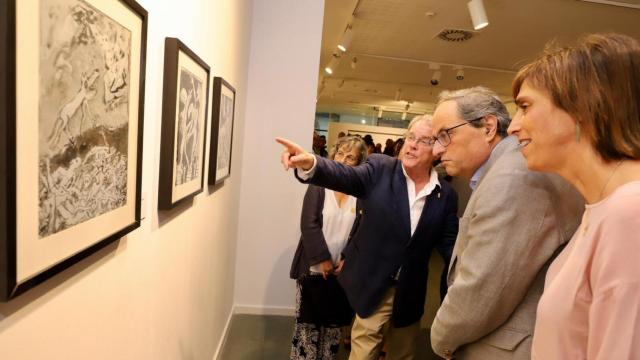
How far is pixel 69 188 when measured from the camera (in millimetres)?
689

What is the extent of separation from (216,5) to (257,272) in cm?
220

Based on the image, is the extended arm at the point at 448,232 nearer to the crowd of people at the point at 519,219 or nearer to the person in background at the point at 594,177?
the crowd of people at the point at 519,219

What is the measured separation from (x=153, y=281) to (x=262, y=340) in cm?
191

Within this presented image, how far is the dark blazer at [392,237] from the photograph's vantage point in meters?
1.80

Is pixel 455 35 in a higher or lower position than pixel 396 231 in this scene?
higher

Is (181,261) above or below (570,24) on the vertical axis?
below

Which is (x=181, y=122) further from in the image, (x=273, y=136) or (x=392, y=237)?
(x=273, y=136)

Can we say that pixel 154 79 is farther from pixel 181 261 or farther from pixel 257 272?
pixel 257 272

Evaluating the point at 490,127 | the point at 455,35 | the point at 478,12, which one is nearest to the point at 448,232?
the point at 490,127

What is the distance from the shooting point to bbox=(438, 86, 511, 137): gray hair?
4.38ft

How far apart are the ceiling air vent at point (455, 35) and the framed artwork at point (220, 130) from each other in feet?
11.5

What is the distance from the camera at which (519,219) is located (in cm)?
104

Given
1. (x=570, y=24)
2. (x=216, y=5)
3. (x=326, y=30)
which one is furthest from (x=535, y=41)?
(x=216, y=5)

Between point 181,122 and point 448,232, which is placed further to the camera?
point 448,232
